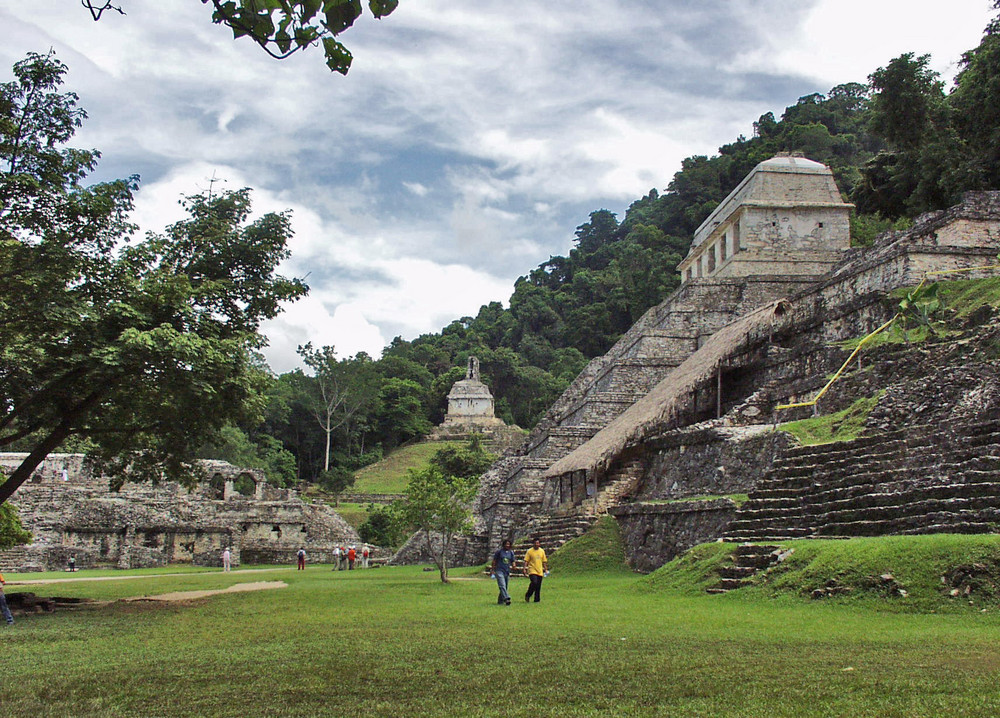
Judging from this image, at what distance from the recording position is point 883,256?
17672 millimetres

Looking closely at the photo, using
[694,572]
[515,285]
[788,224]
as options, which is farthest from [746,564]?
[515,285]

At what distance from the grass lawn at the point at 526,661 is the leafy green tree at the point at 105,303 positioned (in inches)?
116

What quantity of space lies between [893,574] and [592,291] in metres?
55.0

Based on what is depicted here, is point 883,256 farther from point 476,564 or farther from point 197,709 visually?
point 197,709

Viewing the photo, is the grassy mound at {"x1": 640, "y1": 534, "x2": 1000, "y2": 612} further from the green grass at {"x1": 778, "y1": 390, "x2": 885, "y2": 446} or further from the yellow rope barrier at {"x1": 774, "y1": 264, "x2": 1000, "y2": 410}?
the yellow rope barrier at {"x1": 774, "y1": 264, "x2": 1000, "y2": 410}

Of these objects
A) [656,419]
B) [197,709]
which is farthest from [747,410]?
[197,709]

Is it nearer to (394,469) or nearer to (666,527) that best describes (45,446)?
(666,527)

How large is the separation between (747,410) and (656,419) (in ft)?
6.98

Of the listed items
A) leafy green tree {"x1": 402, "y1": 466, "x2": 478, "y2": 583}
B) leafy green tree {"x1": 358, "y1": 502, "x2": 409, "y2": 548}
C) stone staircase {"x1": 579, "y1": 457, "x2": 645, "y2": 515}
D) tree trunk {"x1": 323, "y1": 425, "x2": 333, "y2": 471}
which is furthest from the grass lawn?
tree trunk {"x1": 323, "y1": 425, "x2": 333, "y2": 471}

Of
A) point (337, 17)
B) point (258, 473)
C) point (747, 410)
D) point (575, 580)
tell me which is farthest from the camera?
point (258, 473)

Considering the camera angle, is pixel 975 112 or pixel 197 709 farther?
pixel 975 112

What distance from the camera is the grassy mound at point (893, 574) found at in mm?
7559

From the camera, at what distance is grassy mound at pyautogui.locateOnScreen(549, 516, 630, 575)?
50.4ft

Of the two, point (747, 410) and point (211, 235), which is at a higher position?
point (211, 235)
